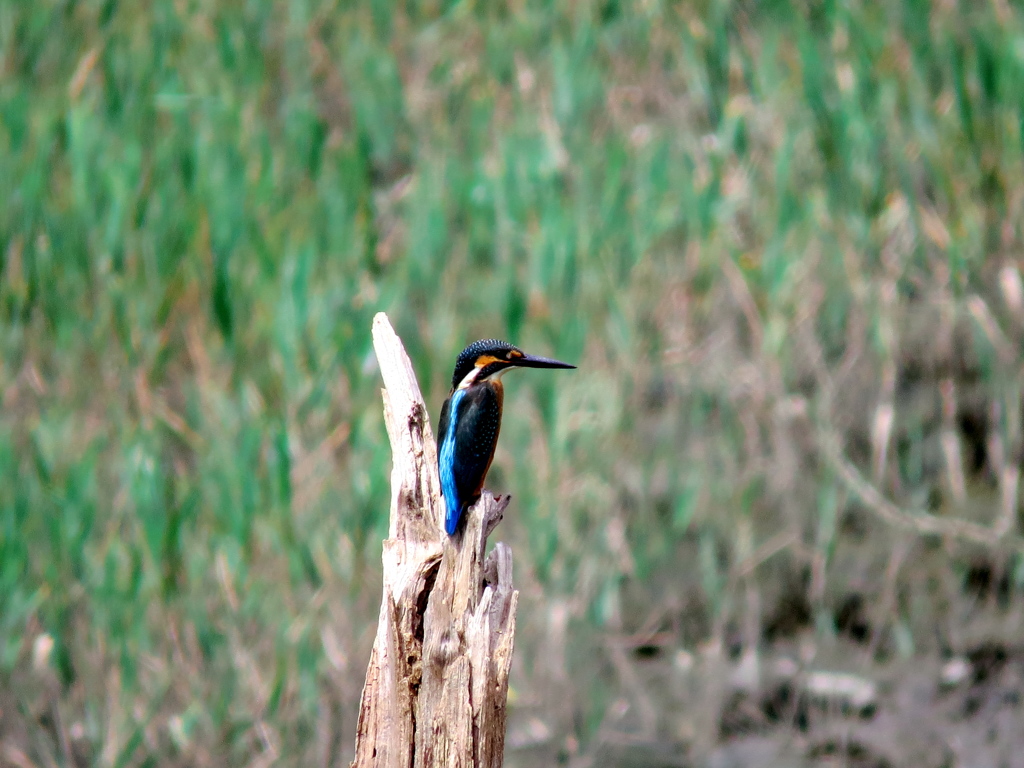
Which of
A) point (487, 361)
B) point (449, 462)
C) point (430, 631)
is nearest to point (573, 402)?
point (487, 361)

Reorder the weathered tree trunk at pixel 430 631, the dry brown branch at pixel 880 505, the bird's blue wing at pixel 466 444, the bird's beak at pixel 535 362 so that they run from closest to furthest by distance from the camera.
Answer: the weathered tree trunk at pixel 430 631 → the bird's blue wing at pixel 466 444 → the bird's beak at pixel 535 362 → the dry brown branch at pixel 880 505

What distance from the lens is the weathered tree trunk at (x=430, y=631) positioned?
2.74 metres

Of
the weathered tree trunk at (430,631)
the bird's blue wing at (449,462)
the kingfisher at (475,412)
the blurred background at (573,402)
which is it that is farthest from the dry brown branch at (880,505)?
the weathered tree trunk at (430,631)

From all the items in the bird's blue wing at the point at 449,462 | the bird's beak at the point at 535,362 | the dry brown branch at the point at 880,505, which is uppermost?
the bird's beak at the point at 535,362

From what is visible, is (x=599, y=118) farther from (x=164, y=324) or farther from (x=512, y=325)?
(x=164, y=324)

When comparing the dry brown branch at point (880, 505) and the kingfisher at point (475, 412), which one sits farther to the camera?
the dry brown branch at point (880, 505)

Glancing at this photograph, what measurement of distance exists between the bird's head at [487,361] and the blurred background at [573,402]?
1412mm

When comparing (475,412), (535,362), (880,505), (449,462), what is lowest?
(880,505)

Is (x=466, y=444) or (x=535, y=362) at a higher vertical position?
(x=535, y=362)

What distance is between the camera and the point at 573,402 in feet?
16.8

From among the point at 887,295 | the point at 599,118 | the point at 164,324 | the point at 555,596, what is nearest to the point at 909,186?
the point at 887,295

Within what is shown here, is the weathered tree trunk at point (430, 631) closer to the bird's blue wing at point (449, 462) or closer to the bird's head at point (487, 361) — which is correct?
the bird's blue wing at point (449, 462)

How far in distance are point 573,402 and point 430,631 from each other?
2.44 metres

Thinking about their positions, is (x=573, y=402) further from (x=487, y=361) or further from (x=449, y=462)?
(x=449, y=462)
